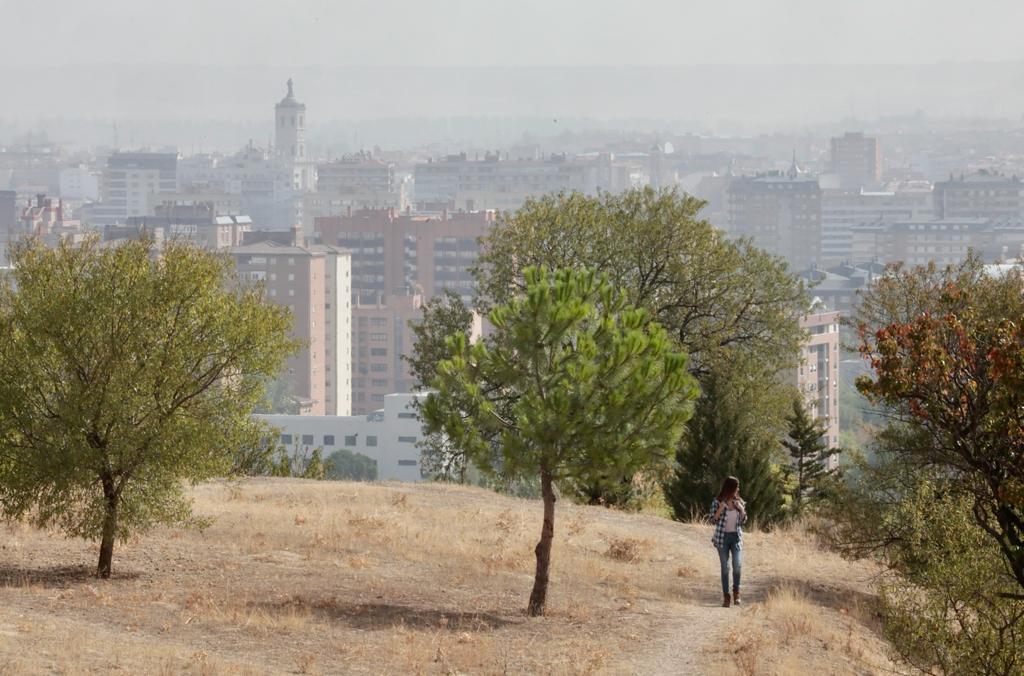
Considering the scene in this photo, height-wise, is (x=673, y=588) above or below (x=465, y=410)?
below

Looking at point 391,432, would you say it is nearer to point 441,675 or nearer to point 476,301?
point 476,301

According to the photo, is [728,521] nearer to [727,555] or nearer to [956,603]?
[727,555]

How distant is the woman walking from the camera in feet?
69.4

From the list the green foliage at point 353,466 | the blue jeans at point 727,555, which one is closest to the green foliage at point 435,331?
the blue jeans at point 727,555

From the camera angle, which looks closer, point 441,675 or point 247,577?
point 441,675

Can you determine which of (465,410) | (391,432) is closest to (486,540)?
(465,410)

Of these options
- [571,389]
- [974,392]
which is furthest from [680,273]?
[974,392]

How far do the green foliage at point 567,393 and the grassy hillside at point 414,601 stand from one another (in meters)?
1.98

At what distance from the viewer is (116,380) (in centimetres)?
2048

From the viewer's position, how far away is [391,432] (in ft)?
552

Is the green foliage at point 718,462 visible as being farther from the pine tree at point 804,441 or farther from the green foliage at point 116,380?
the green foliage at point 116,380

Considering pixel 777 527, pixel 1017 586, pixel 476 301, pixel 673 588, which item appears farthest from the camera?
pixel 476 301

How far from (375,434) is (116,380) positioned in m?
149

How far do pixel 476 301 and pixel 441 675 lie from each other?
2429 centimetres
